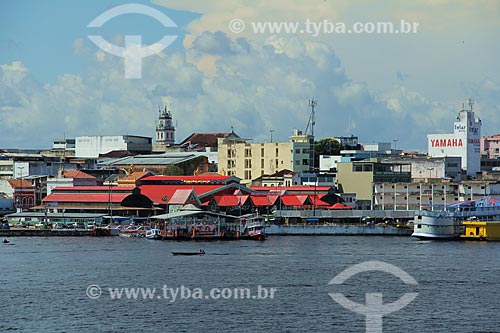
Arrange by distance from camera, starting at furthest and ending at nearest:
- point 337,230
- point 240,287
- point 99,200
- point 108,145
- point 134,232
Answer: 1. point 108,145
2. point 99,200
3. point 337,230
4. point 134,232
5. point 240,287

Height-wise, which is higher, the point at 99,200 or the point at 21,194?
the point at 21,194

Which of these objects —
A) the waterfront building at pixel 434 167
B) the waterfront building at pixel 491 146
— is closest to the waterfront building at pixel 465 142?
the waterfront building at pixel 434 167

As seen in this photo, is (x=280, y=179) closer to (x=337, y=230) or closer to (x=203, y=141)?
(x=337, y=230)

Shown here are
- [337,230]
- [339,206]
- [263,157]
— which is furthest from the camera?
[263,157]

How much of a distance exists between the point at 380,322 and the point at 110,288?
16834 mm

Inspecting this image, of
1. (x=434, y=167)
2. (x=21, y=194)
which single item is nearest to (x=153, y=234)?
(x=21, y=194)

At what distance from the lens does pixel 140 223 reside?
112500 mm

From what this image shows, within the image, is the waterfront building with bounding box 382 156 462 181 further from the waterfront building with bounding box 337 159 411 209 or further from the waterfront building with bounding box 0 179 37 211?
the waterfront building with bounding box 0 179 37 211

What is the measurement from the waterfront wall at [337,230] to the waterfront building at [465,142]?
32.8m

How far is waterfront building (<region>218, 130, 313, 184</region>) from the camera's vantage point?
13475 centimetres

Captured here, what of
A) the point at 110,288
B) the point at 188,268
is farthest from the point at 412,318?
the point at 188,268

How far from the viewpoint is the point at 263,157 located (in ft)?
450

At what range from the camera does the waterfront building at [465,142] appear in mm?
136125

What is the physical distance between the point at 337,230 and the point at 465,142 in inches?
1452
